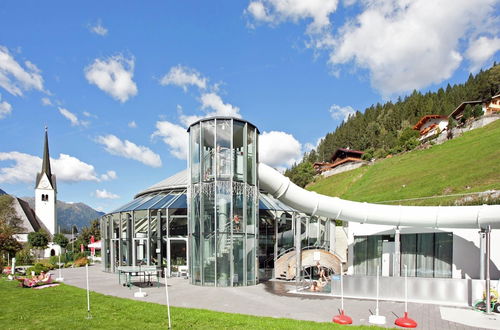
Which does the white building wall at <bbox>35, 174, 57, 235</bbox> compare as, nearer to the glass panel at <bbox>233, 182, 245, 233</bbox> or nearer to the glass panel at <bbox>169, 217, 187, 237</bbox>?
the glass panel at <bbox>169, 217, 187, 237</bbox>

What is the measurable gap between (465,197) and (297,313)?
1264 inches

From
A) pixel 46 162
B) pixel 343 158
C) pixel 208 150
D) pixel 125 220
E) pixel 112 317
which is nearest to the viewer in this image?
pixel 112 317

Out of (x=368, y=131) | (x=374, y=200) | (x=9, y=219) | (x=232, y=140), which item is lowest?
(x=9, y=219)

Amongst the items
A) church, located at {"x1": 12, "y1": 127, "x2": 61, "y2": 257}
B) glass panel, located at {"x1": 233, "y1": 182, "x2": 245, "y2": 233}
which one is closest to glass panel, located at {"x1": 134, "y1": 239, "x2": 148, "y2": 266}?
glass panel, located at {"x1": 233, "y1": 182, "x2": 245, "y2": 233}

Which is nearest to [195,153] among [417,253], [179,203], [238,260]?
[238,260]

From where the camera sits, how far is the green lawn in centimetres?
994

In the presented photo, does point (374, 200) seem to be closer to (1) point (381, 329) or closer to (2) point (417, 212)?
(2) point (417, 212)

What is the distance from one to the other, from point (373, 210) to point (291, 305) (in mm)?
7247

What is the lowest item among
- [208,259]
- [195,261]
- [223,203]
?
[195,261]

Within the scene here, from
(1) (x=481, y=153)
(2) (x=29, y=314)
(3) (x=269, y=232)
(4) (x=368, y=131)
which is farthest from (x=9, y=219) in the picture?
(4) (x=368, y=131)

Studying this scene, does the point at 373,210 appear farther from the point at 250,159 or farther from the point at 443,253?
the point at 250,159

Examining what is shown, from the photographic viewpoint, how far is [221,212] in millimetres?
19031

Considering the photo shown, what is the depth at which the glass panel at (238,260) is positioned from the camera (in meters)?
18.6

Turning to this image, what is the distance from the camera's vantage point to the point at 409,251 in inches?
750
